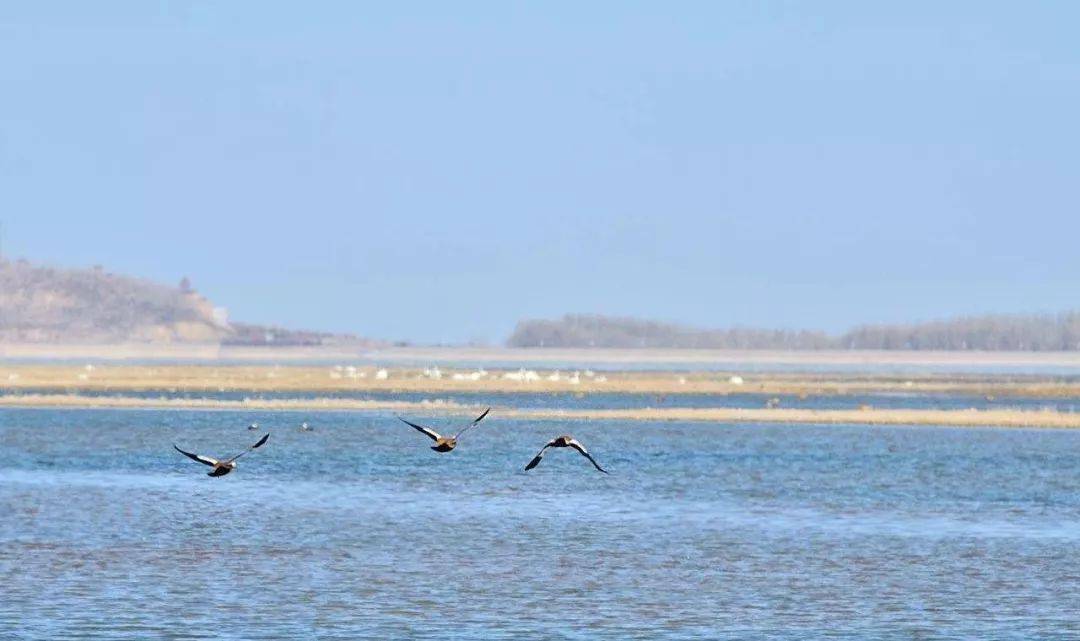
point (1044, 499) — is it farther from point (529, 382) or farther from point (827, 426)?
point (529, 382)

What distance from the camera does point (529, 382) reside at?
11712 centimetres

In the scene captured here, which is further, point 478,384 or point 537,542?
point 478,384

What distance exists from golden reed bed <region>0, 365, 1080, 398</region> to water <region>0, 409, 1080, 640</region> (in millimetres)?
41043

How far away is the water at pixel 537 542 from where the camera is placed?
28891 mm

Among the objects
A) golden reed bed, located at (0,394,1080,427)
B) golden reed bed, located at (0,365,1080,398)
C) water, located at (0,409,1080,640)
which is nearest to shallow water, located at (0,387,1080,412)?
golden reed bed, located at (0,365,1080,398)

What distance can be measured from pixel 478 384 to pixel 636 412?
32.9 m

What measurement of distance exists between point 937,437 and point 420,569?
127 ft

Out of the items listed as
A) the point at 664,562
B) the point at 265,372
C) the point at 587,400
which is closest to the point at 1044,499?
the point at 664,562

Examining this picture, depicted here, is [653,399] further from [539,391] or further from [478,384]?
[478,384]

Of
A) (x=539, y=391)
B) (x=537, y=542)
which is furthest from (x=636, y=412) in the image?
(x=537, y=542)

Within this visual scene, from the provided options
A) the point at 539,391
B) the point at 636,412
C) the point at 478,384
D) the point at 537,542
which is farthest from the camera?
the point at 478,384

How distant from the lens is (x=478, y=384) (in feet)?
371

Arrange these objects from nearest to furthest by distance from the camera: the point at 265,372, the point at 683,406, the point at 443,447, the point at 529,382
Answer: the point at 443,447
the point at 683,406
the point at 529,382
the point at 265,372

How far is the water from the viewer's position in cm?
2889
